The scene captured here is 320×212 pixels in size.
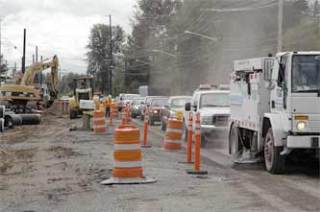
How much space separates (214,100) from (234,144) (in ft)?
17.5

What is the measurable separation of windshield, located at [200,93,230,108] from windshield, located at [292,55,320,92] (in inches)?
344

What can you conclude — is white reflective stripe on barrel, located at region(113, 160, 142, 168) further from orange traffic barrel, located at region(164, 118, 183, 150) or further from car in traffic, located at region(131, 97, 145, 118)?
car in traffic, located at region(131, 97, 145, 118)

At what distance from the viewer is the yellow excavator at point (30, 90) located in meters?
40.4

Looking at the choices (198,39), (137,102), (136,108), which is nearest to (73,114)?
(136,108)

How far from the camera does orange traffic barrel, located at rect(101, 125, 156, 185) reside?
12.3 metres

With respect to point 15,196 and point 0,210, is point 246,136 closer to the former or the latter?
point 15,196

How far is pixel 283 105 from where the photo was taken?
13617 mm

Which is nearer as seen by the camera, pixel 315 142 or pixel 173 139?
pixel 315 142

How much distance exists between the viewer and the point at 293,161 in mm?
15656

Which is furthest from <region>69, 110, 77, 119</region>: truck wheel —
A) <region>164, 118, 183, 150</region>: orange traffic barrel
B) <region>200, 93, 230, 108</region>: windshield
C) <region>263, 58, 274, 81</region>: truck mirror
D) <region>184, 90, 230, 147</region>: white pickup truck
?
<region>263, 58, 274, 81</region>: truck mirror

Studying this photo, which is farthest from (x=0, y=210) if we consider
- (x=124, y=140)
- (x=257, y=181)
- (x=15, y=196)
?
(x=257, y=181)

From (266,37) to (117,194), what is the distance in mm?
51342

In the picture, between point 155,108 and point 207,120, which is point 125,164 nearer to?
point 207,120

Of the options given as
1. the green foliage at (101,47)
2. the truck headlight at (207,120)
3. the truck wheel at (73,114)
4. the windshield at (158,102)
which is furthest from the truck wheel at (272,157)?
the green foliage at (101,47)
